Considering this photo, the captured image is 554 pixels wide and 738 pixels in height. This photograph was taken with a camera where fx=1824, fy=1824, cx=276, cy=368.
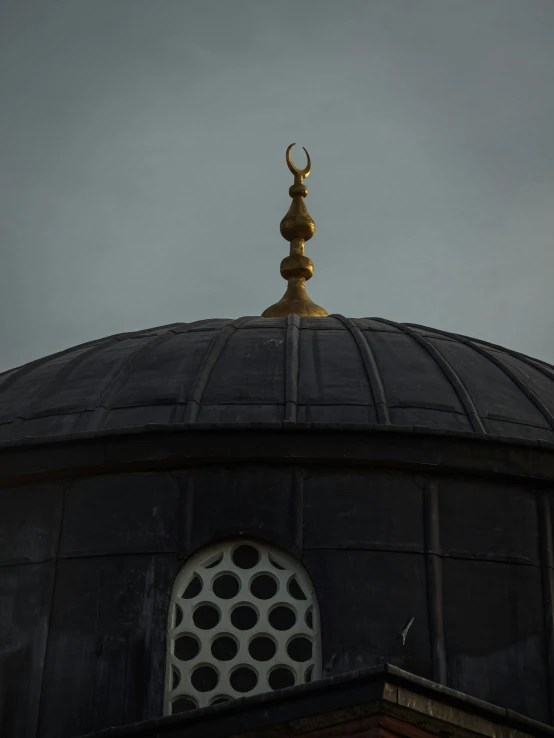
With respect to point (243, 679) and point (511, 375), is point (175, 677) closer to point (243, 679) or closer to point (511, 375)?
point (243, 679)

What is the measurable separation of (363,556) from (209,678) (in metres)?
2.16

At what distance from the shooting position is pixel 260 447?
20.4 m

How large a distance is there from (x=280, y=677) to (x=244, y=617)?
2.58ft

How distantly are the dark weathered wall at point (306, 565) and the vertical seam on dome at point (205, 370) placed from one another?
93cm

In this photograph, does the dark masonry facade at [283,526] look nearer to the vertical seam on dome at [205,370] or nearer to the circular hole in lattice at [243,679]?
the vertical seam on dome at [205,370]

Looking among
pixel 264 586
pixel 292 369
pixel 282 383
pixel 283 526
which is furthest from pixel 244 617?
pixel 292 369

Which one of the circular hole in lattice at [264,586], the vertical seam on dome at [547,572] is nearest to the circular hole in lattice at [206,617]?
the circular hole in lattice at [264,586]

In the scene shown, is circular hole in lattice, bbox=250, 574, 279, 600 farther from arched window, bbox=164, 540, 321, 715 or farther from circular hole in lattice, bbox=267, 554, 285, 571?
circular hole in lattice, bbox=267, 554, 285, 571

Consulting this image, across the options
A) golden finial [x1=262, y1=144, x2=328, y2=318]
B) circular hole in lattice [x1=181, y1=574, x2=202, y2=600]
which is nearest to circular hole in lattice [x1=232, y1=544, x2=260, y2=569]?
circular hole in lattice [x1=181, y1=574, x2=202, y2=600]

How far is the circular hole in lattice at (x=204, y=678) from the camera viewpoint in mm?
19234

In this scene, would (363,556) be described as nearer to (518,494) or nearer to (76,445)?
(518,494)

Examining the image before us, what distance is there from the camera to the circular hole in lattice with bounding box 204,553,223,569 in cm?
1994

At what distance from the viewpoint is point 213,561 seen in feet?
65.5

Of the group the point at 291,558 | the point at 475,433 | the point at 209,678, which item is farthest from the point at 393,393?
the point at 209,678
